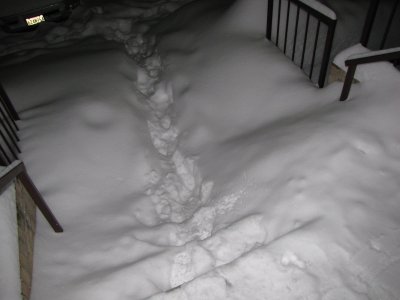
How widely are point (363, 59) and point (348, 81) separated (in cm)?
29

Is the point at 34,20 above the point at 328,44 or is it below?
below

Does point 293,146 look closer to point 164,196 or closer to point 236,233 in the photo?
point 236,233

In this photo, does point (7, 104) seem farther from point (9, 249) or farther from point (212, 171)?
point (212, 171)

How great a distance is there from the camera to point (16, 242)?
2379 millimetres

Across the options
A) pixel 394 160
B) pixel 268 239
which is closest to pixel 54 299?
pixel 268 239

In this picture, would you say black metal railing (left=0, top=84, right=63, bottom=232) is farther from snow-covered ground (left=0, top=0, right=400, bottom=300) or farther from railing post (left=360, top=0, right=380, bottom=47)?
railing post (left=360, top=0, right=380, bottom=47)

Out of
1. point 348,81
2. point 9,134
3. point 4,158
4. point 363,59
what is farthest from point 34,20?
point 363,59

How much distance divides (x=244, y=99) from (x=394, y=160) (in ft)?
6.71

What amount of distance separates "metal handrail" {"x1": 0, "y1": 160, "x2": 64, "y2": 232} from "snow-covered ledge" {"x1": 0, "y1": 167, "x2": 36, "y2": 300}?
0.05 metres

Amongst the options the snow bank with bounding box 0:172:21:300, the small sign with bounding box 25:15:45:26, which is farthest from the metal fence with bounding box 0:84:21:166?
the small sign with bounding box 25:15:45:26

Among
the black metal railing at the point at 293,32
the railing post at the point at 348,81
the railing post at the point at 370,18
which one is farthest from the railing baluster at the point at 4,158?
the railing post at the point at 370,18

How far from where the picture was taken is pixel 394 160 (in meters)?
2.72

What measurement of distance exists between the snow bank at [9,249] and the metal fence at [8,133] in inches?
39.1

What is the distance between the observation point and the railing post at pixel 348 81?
3.15 meters
